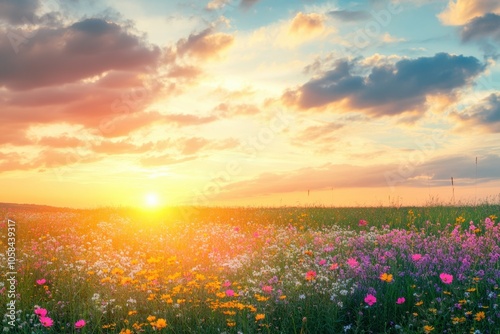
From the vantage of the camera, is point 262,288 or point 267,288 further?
point 262,288

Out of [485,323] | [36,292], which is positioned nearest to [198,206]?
[36,292]

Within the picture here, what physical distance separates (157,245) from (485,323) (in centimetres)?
845

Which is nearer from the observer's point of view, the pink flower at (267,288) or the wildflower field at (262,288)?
the wildflower field at (262,288)

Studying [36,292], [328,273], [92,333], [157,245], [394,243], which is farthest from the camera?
[157,245]

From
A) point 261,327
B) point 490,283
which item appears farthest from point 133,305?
point 490,283

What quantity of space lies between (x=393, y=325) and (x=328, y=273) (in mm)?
1734

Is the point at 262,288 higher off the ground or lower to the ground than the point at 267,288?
lower

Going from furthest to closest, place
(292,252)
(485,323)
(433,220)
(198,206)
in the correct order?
1. (198,206)
2. (433,220)
3. (292,252)
4. (485,323)

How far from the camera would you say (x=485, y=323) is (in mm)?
5688

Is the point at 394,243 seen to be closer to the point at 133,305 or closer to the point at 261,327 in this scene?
the point at 261,327

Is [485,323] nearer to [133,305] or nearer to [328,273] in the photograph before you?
[328,273]

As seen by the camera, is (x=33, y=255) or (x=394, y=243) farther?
(x=33, y=255)

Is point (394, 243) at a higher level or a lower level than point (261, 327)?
higher

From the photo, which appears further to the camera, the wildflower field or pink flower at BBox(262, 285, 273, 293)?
pink flower at BBox(262, 285, 273, 293)
